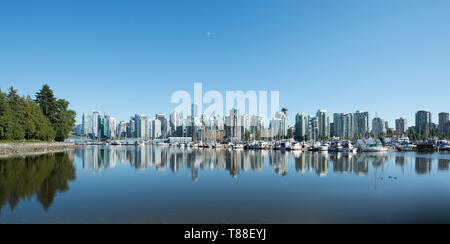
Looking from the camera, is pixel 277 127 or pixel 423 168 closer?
pixel 423 168

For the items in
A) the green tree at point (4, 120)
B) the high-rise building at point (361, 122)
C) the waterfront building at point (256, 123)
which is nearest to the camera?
the green tree at point (4, 120)

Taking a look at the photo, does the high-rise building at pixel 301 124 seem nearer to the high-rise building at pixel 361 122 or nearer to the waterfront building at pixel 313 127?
the waterfront building at pixel 313 127

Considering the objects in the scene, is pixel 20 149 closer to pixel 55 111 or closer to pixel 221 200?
pixel 55 111

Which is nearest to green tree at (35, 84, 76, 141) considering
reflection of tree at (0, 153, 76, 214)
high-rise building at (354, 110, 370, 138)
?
reflection of tree at (0, 153, 76, 214)

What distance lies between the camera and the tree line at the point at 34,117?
153 ft

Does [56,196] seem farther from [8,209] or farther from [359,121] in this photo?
[359,121]

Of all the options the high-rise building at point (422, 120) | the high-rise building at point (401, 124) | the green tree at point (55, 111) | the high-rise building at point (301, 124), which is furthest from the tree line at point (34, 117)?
the high-rise building at point (401, 124)

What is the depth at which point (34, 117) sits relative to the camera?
189ft

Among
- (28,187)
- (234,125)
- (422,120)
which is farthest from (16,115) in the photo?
(422,120)

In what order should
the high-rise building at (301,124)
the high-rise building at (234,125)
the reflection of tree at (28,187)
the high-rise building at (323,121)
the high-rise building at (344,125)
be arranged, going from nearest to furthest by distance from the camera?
the reflection of tree at (28,187)
the high-rise building at (344,125)
the high-rise building at (301,124)
the high-rise building at (234,125)
the high-rise building at (323,121)

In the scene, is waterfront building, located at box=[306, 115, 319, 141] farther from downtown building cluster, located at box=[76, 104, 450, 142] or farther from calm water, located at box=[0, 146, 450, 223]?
calm water, located at box=[0, 146, 450, 223]

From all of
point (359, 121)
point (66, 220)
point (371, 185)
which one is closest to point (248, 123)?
point (359, 121)

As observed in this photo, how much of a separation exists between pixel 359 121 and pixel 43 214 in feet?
528

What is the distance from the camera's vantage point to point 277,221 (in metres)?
12.2
